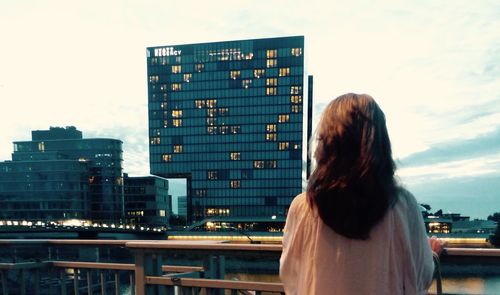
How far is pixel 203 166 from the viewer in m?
74.1

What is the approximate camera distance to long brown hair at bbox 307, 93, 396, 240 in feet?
4.07

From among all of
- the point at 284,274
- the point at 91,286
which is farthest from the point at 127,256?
the point at 284,274

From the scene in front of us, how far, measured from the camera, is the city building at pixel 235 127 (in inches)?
2847

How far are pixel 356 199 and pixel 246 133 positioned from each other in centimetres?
7257

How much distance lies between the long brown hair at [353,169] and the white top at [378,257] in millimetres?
40

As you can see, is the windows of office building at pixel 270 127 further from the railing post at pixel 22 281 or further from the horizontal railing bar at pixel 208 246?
the horizontal railing bar at pixel 208 246

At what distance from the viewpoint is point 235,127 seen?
74062 mm

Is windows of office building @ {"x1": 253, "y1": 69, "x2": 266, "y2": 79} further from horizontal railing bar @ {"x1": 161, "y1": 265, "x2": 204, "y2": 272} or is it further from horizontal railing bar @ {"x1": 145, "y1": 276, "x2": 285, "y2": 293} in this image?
horizontal railing bar @ {"x1": 145, "y1": 276, "x2": 285, "y2": 293}

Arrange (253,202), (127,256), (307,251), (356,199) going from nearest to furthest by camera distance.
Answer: (356,199), (307,251), (127,256), (253,202)

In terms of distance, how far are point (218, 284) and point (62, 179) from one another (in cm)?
8254

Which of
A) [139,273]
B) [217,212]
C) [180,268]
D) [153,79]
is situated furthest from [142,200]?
[139,273]

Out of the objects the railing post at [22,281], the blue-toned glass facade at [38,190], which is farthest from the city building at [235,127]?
the railing post at [22,281]

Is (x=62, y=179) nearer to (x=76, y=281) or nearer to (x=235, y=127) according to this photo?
(x=235, y=127)

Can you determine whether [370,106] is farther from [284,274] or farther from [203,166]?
[203,166]
